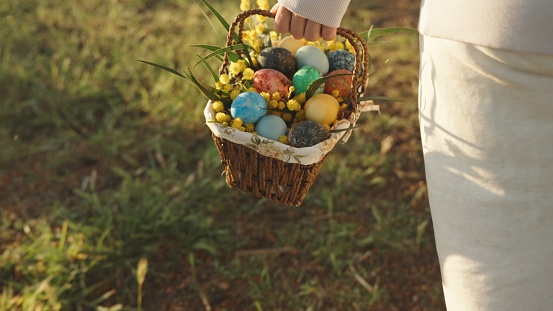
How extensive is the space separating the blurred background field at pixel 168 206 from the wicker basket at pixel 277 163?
34 centimetres

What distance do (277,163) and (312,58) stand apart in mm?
352

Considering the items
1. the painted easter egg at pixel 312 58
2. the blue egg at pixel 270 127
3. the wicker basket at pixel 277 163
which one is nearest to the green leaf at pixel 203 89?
the wicker basket at pixel 277 163

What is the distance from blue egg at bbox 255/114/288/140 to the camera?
1559mm

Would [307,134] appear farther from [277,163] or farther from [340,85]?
[340,85]

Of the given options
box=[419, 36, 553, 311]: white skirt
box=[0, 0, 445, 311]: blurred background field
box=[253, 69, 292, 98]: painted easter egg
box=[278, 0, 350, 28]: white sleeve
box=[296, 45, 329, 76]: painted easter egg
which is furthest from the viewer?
box=[0, 0, 445, 311]: blurred background field

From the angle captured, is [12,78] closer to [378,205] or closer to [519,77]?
[378,205]

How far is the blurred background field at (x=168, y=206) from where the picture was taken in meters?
2.18

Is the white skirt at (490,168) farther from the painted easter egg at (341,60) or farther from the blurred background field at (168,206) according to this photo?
the blurred background field at (168,206)

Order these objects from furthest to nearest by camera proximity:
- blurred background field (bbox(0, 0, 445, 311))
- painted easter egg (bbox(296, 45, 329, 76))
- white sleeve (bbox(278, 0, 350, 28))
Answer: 1. blurred background field (bbox(0, 0, 445, 311))
2. painted easter egg (bbox(296, 45, 329, 76))
3. white sleeve (bbox(278, 0, 350, 28))

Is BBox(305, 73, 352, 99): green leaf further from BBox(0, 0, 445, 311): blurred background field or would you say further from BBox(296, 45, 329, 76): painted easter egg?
BBox(0, 0, 445, 311): blurred background field

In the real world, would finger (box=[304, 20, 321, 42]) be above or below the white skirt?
above

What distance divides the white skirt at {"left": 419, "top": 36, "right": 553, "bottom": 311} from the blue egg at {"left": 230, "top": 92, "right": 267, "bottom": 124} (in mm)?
388

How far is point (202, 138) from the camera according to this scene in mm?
2842

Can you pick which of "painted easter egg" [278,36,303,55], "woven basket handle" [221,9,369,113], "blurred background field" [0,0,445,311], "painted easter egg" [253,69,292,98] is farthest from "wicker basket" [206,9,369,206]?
"blurred background field" [0,0,445,311]
